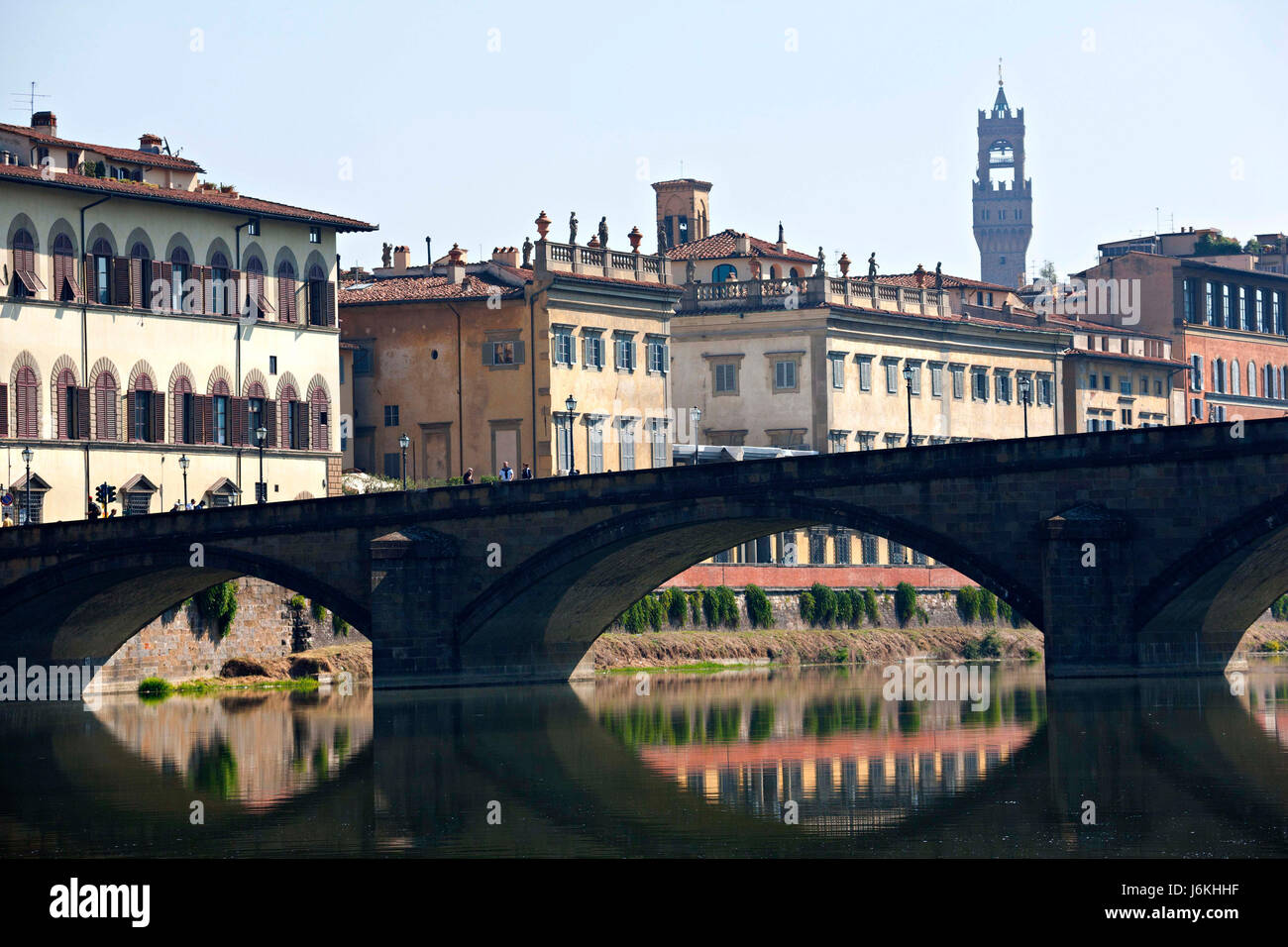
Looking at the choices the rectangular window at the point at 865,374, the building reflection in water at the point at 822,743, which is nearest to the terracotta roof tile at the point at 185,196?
the building reflection in water at the point at 822,743

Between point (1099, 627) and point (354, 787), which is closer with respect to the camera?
point (354, 787)

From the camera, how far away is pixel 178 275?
84000 mm

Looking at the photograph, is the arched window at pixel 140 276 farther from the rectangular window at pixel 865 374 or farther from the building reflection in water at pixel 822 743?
the rectangular window at pixel 865 374

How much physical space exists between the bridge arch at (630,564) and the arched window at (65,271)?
18.6 m

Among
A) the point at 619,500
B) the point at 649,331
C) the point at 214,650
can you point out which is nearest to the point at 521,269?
the point at 649,331

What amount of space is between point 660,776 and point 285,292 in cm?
4523

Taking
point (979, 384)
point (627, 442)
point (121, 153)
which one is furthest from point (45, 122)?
point (979, 384)

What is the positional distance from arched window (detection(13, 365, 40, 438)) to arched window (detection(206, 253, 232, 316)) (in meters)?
7.78

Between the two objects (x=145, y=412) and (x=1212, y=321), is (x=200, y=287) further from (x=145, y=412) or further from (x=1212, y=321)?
(x=1212, y=321)

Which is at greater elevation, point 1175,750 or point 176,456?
point 176,456
